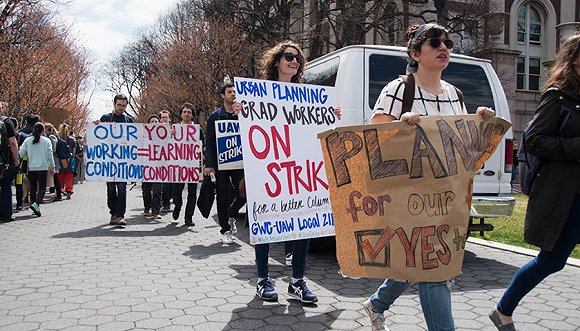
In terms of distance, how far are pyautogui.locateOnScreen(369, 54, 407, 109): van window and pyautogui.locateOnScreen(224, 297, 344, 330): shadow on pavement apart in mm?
2432

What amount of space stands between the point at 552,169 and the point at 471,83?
10.9 ft

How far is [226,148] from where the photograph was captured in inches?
266

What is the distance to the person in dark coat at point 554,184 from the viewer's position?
3211mm

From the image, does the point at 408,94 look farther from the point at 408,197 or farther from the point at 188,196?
the point at 188,196

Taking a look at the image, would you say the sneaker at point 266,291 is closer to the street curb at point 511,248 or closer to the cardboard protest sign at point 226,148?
the cardboard protest sign at point 226,148

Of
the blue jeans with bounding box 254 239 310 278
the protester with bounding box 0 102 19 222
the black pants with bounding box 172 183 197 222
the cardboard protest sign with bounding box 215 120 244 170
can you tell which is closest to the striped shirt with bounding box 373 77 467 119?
the blue jeans with bounding box 254 239 310 278

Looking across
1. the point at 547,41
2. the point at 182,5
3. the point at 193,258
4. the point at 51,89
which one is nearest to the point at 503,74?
the point at 547,41

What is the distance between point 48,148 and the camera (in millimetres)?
11281

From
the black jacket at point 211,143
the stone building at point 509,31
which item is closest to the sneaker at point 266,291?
the black jacket at point 211,143

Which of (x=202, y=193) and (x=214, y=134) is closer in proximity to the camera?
(x=214, y=134)

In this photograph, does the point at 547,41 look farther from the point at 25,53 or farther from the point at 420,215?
the point at 420,215

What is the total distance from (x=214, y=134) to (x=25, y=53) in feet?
59.9

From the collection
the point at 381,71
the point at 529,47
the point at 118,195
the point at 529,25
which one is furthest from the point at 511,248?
the point at 529,25

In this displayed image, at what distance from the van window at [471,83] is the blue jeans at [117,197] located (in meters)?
5.52
